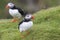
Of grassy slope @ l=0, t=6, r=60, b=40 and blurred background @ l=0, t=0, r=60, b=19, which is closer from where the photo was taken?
grassy slope @ l=0, t=6, r=60, b=40

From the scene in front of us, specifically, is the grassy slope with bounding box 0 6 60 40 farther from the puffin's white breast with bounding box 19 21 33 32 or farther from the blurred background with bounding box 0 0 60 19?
the blurred background with bounding box 0 0 60 19

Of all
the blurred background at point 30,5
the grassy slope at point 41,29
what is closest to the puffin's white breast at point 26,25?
the grassy slope at point 41,29

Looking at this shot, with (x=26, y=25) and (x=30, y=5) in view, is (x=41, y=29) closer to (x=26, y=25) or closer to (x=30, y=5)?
(x=26, y=25)

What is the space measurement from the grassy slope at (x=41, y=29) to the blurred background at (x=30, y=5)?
5.16 meters

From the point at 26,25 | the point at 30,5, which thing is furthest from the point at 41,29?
the point at 30,5

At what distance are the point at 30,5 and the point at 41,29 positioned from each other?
34.7ft

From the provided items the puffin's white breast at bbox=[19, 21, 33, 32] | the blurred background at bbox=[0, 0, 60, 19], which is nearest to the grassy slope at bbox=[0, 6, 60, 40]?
the puffin's white breast at bbox=[19, 21, 33, 32]

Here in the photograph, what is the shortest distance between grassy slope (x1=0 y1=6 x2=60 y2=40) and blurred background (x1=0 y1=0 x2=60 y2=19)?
16.9 feet

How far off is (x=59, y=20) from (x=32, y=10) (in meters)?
8.47

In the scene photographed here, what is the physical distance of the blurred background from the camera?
16041 millimetres

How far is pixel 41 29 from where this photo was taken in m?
8.21

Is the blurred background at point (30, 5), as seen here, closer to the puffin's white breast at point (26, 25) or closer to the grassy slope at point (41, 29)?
the grassy slope at point (41, 29)

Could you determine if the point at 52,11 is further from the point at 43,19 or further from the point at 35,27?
the point at 35,27

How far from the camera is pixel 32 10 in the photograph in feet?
58.3
